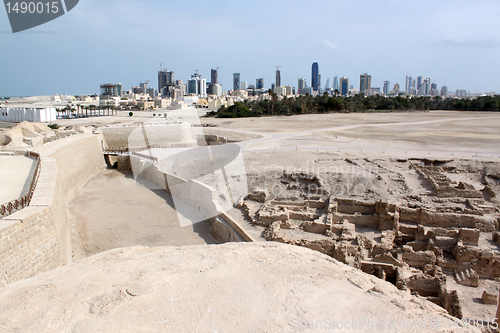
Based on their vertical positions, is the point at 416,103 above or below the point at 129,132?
above

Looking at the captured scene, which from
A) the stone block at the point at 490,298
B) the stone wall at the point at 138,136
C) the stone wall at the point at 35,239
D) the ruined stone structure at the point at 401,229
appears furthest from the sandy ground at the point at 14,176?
the stone block at the point at 490,298

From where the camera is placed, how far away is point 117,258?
680 cm

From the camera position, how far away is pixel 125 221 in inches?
596

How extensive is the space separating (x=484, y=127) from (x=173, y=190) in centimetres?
3576

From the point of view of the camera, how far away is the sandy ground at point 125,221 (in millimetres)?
13148

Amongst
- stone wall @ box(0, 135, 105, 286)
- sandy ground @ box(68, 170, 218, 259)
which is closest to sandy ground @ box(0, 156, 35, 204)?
stone wall @ box(0, 135, 105, 286)

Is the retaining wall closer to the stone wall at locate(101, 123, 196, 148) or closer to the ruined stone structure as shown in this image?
the ruined stone structure

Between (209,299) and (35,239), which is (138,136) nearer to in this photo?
(35,239)

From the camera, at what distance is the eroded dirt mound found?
4.53 metres

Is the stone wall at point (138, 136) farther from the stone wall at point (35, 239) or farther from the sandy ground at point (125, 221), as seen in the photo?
the stone wall at point (35, 239)

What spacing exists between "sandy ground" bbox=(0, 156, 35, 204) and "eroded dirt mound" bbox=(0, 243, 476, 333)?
23.0 ft

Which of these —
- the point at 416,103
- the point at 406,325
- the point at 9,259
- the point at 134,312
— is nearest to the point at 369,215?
the point at 406,325

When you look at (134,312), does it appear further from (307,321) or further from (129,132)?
(129,132)

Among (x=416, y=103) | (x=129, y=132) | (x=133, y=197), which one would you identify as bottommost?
(x=133, y=197)
